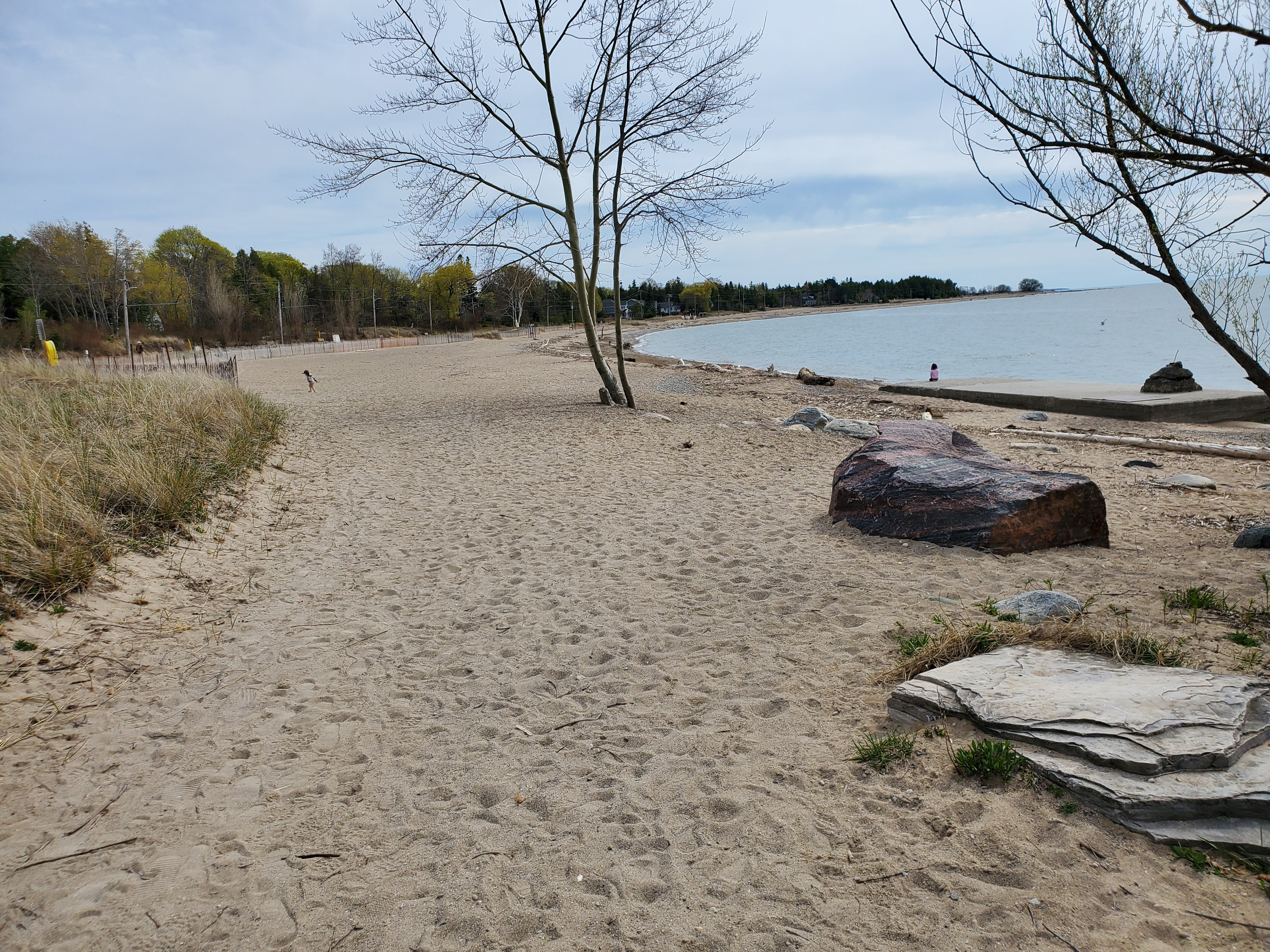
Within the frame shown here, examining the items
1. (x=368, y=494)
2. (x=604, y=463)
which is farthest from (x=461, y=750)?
(x=604, y=463)

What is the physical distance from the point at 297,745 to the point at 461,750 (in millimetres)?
864

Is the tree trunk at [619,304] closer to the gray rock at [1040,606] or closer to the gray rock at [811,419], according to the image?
the gray rock at [811,419]

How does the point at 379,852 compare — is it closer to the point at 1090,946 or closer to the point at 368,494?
the point at 1090,946

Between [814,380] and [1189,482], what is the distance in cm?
1606

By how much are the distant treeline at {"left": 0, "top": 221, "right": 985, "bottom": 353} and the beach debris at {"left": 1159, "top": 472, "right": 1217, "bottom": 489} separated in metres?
13.5

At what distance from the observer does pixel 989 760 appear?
2908 mm

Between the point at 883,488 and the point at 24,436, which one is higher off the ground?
the point at 24,436

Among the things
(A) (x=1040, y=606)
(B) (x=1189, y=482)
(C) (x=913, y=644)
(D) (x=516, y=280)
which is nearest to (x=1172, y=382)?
(B) (x=1189, y=482)

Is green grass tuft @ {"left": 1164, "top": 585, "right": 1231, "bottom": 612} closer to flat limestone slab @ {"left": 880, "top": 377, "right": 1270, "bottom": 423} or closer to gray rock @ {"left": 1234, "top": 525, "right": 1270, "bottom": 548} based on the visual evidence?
gray rock @ {"left": 1234, "top": 525, "right": 1270, "bottom": 548}

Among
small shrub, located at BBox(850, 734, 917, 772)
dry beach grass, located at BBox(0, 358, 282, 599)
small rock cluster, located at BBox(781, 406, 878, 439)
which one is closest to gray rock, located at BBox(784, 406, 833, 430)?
small rock cluster, located at BBox(781, 406, 878, 439)

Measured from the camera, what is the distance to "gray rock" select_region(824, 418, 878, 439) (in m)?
12.2

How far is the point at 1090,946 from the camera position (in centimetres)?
214

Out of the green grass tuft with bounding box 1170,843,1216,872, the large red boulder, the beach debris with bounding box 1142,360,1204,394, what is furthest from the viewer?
the beach debris with bounding box 1142,360,1204,394

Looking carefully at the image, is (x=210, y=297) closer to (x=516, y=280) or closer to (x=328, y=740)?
(x=516, y=280)
